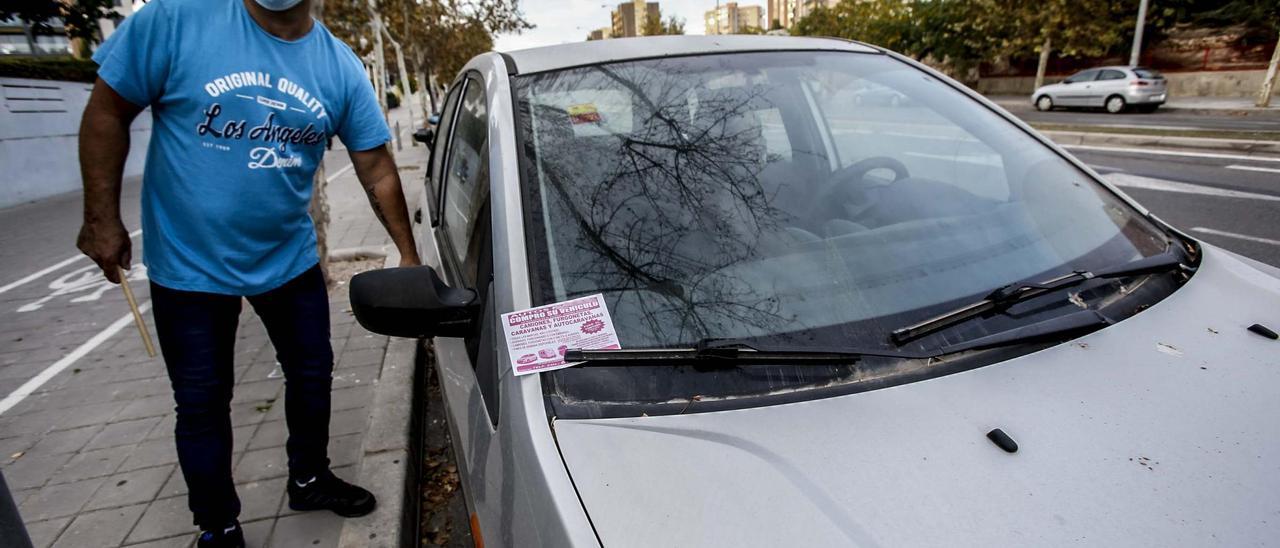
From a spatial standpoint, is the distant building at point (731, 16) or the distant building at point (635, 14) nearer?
the distant building at point (635, 14)

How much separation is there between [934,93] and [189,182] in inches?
90.7

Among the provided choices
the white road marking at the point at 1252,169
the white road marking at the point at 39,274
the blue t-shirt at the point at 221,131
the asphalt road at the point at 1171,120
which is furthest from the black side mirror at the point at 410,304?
the asphalt road at the point at 1171,120

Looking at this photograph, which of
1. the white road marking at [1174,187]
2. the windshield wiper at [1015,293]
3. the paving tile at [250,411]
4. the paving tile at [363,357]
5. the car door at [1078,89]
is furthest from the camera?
the car door at [1078,89]

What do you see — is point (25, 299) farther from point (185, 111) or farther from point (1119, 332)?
point (1119, 332)

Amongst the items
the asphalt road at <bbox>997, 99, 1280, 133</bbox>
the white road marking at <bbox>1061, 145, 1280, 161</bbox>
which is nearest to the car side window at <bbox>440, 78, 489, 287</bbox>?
the white road marking at <bbox>1061, 145, 1280, 161</bbox>

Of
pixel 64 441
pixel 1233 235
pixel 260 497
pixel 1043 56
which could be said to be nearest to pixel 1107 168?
pixel 1233 235

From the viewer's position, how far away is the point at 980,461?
1.16 metres

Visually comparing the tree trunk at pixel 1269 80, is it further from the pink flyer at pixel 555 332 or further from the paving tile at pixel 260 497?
the paving tile at pixel 260 497

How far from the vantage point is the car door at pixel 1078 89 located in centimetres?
2275

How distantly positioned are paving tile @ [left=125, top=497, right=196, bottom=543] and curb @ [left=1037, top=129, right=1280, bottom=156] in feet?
34.9

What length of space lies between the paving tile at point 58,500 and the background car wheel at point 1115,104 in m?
25.9

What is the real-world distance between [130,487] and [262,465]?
0.50 meters

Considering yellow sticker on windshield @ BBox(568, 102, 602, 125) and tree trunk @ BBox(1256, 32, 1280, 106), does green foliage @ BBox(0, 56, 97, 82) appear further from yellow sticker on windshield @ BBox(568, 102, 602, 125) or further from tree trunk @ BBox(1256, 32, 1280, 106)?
tree trunk @ BBox(1256, 32, 1280, 106)

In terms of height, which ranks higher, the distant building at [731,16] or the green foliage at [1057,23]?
the distant building at [731,16]
